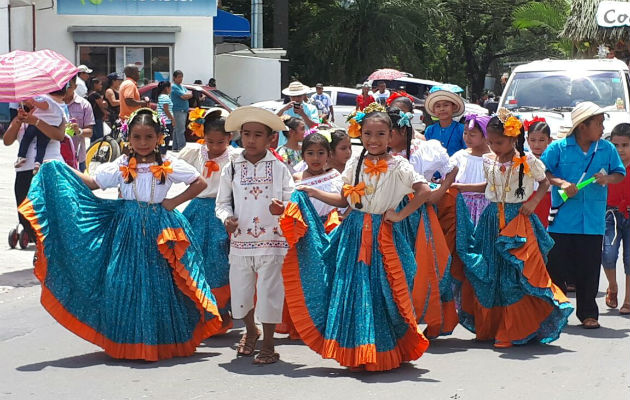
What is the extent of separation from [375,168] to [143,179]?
1.50 m

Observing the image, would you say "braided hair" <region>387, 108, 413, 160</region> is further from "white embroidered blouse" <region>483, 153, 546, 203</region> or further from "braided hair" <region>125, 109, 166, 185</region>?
"braided hair" <region>125, 109, 166, 185</region>

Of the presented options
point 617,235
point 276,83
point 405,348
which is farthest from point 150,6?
point 405,348

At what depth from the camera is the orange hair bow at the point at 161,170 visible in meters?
7.08

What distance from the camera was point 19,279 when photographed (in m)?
10.2

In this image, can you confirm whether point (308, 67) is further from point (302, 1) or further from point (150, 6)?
point (150, 6)

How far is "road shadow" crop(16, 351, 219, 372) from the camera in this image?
698 cm

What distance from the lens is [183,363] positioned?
7074 mm

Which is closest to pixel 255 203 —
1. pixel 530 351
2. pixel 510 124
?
pixel 510 124

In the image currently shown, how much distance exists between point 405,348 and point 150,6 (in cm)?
2346

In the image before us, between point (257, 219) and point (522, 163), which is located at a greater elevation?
point (522, 163)

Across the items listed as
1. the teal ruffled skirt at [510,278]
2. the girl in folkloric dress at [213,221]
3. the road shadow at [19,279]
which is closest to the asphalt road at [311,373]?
the teal ruffled skirt at [510,278]

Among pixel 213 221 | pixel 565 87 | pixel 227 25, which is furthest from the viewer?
pixel 227 25

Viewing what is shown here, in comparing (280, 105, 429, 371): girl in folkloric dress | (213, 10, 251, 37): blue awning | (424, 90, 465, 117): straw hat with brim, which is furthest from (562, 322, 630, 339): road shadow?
(213, 10, 251, 37): blue awning

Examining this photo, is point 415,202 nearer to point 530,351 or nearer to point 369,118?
point 369,118
